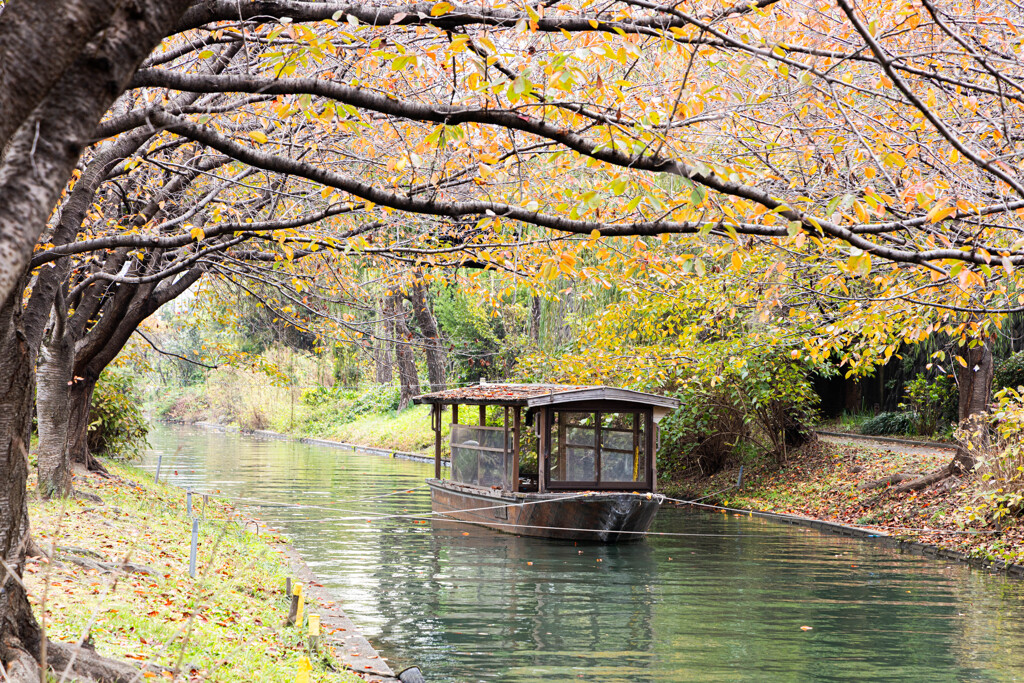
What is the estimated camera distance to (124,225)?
13.3m

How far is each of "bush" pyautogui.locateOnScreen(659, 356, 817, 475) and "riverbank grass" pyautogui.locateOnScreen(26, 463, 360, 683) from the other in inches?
518

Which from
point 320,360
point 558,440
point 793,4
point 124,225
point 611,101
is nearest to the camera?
point 611,101

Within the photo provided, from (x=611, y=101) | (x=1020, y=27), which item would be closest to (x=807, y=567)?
(x=1020, y=27)

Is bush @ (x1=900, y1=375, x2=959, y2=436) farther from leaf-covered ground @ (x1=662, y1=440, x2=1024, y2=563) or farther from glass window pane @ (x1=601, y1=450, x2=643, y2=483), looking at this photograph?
glass window pane @ (x1=601, y1=450, x2=643, y2=483)

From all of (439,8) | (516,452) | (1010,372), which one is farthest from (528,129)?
(1010,372)

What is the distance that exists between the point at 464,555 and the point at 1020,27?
12.2 metres

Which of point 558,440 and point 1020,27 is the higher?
point 1020,27

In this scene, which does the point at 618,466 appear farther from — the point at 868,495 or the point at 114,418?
the point at 114,418

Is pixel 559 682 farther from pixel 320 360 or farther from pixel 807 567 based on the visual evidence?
pixel 320 360

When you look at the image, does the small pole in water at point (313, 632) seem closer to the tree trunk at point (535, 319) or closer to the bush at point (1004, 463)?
the bush at point (1004, 463)

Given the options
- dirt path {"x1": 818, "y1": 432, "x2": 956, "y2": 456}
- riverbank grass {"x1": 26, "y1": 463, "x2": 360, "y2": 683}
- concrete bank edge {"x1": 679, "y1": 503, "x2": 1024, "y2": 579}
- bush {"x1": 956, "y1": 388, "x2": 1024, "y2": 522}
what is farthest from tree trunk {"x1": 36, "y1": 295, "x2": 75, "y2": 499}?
dirt path {"x1": 818, "y1": 432, "x2": 956, "y2": 456}

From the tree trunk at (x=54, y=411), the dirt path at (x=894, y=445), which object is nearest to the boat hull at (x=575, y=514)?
the tree trunk at (x=54, y=411)

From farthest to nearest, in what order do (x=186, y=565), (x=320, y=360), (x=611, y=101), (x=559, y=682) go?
(x=320, y=360) < (x=186, y=565) < (x=559, y=682) < (x=611, y=101)

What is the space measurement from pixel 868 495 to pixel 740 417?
5113 mm
